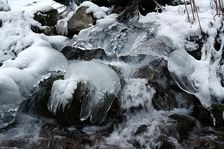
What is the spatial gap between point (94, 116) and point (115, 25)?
1330 mm

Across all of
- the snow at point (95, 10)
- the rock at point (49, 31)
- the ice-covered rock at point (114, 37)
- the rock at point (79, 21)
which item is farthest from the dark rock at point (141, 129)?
the rock at point (49, 31)

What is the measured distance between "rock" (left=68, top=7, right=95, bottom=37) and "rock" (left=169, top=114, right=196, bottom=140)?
1576 mm

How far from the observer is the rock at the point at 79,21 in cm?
422

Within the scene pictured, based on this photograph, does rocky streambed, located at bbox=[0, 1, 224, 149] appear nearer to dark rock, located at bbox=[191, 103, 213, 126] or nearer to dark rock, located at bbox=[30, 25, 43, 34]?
dark rock, located at bbox=[191, 103, 213, 126]

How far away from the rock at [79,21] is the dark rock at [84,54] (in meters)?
0.37

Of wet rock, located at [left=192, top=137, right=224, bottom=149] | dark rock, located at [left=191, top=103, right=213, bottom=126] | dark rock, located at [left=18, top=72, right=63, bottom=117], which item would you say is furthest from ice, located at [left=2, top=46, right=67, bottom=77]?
wet rock, located at [left=192, top=137, right=224, bottom=149]

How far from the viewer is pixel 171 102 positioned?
11.0 feet

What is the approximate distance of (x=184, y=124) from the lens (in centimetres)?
314

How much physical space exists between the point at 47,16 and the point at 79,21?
0.50 metres

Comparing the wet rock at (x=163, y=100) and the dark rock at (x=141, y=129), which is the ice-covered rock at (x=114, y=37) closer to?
the wet rock at (x=163, y=100)

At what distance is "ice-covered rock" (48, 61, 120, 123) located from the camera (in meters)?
3.19

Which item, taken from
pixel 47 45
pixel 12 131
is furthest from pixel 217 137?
pixel 47 45

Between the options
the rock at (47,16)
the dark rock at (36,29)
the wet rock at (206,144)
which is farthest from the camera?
the rock at (47,16)

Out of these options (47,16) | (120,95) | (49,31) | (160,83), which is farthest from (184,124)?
(47,16)
